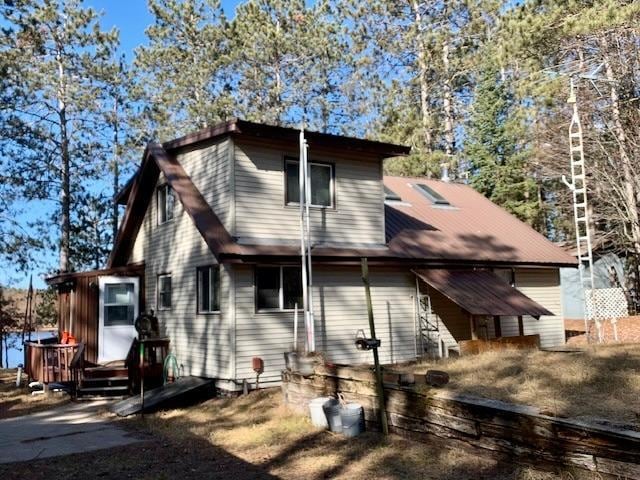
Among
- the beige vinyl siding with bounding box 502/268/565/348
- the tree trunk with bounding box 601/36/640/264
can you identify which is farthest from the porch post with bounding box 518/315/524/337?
the tree trunk with bounding box 601/36/640/264

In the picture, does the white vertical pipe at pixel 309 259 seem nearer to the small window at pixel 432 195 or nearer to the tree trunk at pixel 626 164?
the small window at pixel 432 195

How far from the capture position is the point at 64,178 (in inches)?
1052

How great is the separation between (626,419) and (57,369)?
38.2ft

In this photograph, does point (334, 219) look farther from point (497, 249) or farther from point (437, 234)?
point (497, 249)

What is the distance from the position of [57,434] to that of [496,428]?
22.1 ft

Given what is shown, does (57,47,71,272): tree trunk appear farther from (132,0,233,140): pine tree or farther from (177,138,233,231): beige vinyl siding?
(177,138,233,231): beige vinyl siding

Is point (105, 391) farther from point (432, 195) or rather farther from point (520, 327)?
point (432, 195)

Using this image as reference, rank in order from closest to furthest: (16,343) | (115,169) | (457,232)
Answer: (457,232)
(16,343)
(115,169)

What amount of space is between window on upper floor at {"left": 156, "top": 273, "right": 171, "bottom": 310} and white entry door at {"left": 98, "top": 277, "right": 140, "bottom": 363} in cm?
78

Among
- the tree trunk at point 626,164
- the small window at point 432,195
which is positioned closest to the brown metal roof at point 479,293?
the small window at point 432,195

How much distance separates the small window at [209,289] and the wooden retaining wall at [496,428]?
156 inches

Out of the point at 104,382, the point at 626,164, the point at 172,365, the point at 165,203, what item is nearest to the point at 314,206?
the point at 165,203

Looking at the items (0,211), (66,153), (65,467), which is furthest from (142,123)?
(65,467)

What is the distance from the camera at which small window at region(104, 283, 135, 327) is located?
46.3 ft
